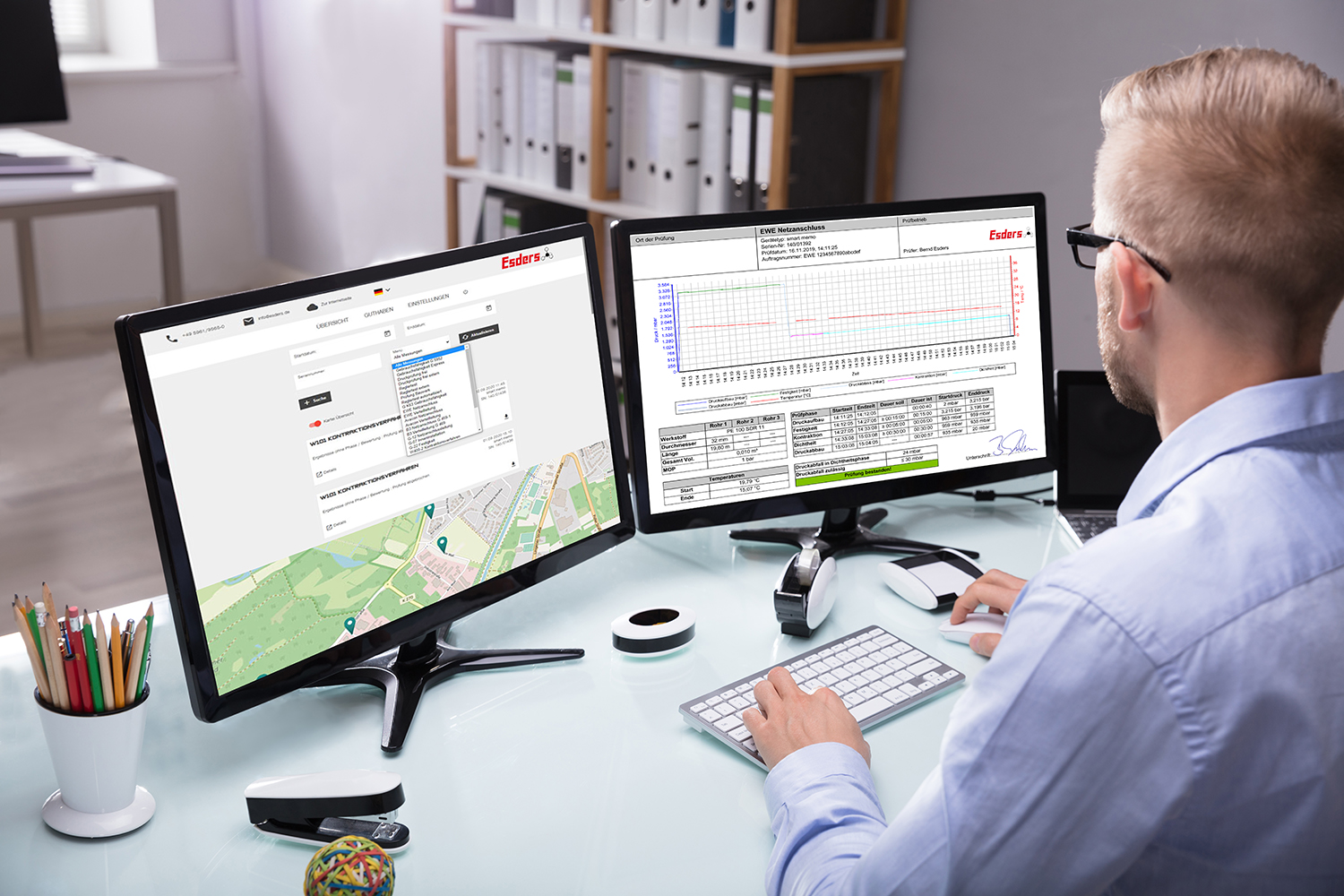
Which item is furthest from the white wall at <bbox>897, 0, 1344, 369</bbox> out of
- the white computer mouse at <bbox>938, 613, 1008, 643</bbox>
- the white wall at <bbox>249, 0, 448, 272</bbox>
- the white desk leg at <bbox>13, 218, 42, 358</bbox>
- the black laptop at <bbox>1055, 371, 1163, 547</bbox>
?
the white desk leg at <bbox>13, 218, 42, 358</bbox>

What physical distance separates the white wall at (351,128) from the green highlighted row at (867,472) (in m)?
3.09

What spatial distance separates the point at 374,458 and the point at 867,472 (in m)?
Answer: 0.65

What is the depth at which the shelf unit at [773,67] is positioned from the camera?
8.78 feet

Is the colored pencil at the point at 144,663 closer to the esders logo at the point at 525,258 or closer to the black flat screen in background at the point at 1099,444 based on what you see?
the esders logo at the point at 525,258

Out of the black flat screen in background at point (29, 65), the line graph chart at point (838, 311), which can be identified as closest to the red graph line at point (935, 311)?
the line graph chart at point (838, 311)

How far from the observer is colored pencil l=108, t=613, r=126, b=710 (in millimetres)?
962

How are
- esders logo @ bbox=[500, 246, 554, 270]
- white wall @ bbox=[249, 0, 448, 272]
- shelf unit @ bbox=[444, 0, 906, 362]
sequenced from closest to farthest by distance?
esders logo @ bbox=[500, 246, 554, 270]
shelf unit @ bbox=[444, 0, 906, 362]
white wall @ bbox=[249, 0, 448, 272]

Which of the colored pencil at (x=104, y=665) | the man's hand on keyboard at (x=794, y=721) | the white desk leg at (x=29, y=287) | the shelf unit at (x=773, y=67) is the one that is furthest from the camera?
the white desk leg at (x=29, y=287)

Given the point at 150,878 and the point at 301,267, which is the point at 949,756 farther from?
the point at 301,267

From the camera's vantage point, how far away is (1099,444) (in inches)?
64.6

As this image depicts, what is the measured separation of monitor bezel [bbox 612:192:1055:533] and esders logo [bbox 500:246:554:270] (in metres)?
0.11

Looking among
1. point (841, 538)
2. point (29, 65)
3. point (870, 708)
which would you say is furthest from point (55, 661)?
point (29, 65)


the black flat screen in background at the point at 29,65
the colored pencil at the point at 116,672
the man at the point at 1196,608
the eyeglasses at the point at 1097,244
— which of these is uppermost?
the black flat screen in background at the point at 29,65

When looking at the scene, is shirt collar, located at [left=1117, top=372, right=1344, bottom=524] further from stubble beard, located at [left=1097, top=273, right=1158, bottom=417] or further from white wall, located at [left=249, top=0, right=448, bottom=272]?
white wall, located at [left=249, top=0, right=448, bottom=272]
